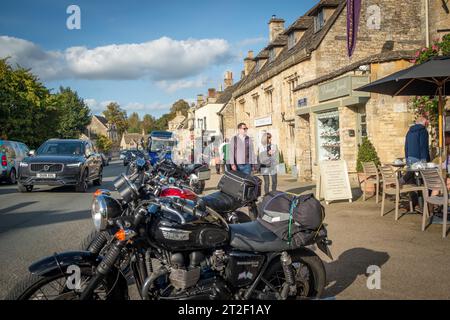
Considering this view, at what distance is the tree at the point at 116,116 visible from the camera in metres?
124

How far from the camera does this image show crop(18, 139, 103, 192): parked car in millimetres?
13016

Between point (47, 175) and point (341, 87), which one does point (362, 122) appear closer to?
point (341, 87)

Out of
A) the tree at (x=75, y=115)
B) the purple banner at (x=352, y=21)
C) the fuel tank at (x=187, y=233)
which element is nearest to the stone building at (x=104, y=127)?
the tree at (x=75, y=115)

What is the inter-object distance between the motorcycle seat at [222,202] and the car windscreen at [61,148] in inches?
406

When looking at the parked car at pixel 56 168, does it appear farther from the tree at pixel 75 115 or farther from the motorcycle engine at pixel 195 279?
the tree at pixel 75 115

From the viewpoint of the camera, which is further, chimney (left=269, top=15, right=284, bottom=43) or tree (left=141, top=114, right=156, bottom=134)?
tree (left=141, top=114, right=156, bottom=134)

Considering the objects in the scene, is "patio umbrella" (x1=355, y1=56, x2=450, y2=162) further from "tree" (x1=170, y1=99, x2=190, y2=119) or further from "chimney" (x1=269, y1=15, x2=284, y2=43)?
"tree" (x1=170, y1=99, x2=190, y2=119)

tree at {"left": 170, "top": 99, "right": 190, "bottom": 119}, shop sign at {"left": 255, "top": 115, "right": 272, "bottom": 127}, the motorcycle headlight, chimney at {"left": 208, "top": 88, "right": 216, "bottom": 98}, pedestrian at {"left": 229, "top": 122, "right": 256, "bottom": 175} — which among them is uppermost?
tree at {"left": 170, "top": 99, "right": 190, "bottom": 119}

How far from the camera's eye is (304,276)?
12.4ft

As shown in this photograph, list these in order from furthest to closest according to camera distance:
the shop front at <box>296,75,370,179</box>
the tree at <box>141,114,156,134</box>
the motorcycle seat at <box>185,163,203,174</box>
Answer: the tree at <box>141,114,156,134</box>
the shop front at <box>296,75,370,179</box>
the motorcycle seat at <box>185,163,203,174</box>

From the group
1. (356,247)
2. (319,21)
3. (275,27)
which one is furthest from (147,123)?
(356,247)

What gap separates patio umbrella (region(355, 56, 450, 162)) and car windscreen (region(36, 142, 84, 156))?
32.9 feet

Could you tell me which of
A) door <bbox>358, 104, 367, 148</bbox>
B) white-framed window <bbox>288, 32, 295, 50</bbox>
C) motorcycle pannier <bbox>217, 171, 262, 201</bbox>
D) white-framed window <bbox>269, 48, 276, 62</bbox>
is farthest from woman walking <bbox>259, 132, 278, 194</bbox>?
white-framed window <bbox>269, 48, 276, 62</bbox>
